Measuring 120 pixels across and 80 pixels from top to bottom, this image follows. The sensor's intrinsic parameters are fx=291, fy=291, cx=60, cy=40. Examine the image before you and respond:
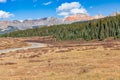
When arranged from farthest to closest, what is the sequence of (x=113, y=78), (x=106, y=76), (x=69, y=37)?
(x=69, y=37)
(x=106, y=76)
(x=113, y=78)

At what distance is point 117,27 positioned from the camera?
167m

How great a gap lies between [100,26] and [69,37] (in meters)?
27.1

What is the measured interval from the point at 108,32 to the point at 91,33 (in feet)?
37.8

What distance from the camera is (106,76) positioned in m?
29.6

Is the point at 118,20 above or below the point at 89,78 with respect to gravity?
above

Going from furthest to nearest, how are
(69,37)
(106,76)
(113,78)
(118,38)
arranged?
(69,37)
(118,38)
(106,76)
(113,78)

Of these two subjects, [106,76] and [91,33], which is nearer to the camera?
[106,76]

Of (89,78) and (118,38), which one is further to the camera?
(118,38)

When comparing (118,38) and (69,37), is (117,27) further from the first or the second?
(69,37)

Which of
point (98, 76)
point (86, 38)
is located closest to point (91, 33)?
point (86, 38)

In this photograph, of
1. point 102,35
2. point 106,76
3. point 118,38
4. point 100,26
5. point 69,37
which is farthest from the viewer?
point 69,37

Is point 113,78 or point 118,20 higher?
point 118,20

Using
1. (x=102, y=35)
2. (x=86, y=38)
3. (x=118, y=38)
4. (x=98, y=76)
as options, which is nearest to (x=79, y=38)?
(x=86, y=38)

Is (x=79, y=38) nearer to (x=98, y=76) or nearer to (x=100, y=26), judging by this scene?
(x=100, y=26)
